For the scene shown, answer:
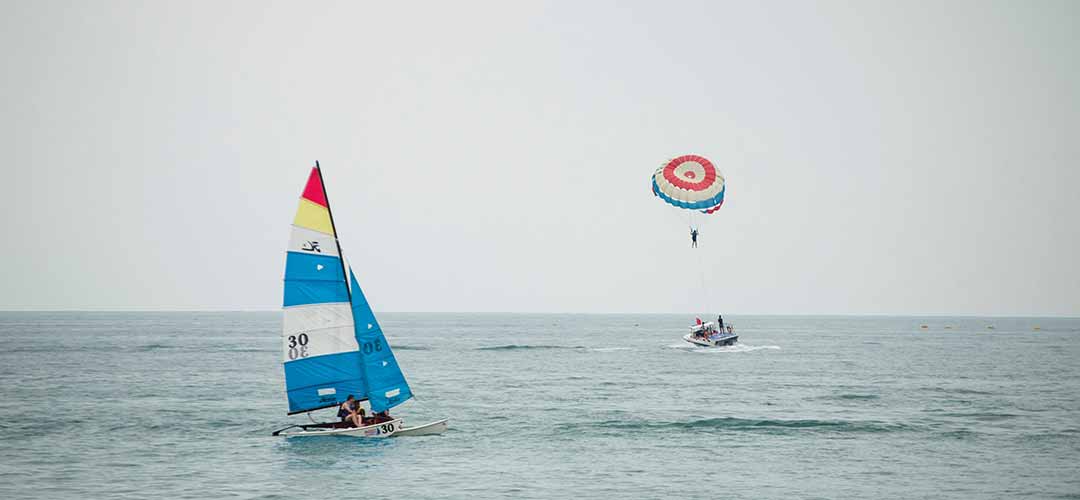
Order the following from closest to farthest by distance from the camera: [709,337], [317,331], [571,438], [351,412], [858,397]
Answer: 1. [317,331]
2. [351,412]
3. [571,438]
4. [858,397]
5. [709,337]

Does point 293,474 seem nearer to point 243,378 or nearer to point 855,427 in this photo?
point 855,427

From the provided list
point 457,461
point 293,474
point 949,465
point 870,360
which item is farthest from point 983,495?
point 870,360

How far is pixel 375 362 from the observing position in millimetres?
41062

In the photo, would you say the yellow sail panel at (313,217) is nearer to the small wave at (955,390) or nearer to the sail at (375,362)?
the sail at (375,362)

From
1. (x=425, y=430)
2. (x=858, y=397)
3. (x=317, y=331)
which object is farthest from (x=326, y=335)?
(x=858, y=397)

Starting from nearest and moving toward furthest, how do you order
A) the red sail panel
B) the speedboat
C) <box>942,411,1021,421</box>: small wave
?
the red sail panel < <box>942,411,1021,421</box>: small wave < the speedboat

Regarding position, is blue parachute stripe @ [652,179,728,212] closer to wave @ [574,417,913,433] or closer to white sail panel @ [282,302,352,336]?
wave @ [574,417,913,433]

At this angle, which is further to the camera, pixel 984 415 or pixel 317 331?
pixel 984 415

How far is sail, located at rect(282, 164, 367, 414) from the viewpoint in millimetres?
38906

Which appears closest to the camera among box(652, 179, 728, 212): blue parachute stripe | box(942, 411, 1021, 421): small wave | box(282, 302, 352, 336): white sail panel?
box(282, 302, 352, 336): white sail panel

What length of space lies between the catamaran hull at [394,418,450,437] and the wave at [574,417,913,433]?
9.20m

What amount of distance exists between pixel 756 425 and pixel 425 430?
18207 mm

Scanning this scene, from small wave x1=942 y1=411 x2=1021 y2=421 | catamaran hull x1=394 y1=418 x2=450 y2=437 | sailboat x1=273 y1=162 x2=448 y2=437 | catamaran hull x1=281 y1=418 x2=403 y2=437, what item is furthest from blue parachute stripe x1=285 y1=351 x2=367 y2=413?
small wave x1=942 y1=411 x2=1021 y2=421

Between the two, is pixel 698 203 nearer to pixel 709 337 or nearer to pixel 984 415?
pixel 709 337
